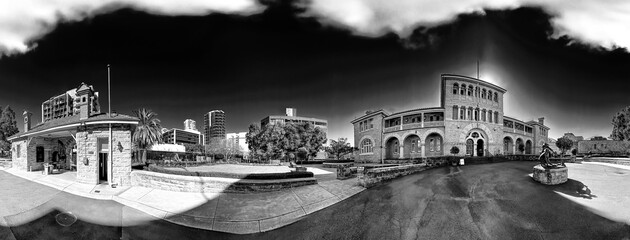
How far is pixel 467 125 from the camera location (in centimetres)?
1209

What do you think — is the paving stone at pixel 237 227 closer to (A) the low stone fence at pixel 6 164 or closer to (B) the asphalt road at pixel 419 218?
(B) the asphalt road at pixel 419 218

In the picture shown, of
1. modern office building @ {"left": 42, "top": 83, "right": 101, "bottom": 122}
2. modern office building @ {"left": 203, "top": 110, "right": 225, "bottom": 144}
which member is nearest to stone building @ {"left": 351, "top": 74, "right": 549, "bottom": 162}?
modern office building @ {"left": 203, "top": 110, "right": 225, "bottom": 144}

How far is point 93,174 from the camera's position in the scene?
45.8ft

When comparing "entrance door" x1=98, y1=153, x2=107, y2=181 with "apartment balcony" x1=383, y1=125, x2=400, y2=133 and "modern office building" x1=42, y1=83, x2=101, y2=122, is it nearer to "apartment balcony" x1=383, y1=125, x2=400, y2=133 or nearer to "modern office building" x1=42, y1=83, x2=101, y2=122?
"modern office building" x1=42, y1=83, x2=101, y2=122

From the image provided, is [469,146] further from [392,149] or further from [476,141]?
[392,149]

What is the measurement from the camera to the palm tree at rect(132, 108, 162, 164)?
2908 centimetres

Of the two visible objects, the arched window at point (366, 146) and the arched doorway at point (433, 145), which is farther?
the arched window at point (366, 146)

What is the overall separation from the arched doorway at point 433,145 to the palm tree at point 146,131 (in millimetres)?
29187

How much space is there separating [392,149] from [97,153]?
22815mm

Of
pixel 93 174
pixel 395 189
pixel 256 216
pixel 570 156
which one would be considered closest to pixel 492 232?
pixel 395 189

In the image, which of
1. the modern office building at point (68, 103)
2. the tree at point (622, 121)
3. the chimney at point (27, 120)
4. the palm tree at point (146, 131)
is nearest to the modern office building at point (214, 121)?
the modern office building at point (68, 103)

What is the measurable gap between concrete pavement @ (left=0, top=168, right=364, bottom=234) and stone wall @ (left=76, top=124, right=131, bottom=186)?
8.84 feet

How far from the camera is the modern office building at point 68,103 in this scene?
15102 mm

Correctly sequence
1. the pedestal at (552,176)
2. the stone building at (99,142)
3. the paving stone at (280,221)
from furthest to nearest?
1. the stone building at (99,142)
2. the pedestal at (552,176)
3. the paving stone at (280,221)
